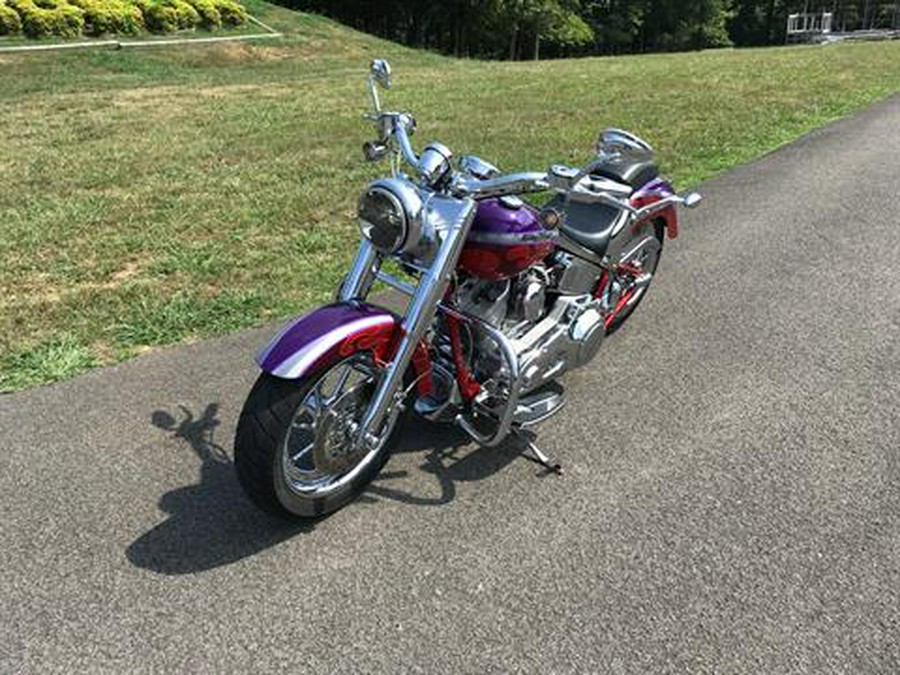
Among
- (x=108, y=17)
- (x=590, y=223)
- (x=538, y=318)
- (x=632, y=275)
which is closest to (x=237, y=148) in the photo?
(x=632, y=275)

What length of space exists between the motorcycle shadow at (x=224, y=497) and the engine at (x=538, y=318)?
1.34 ft


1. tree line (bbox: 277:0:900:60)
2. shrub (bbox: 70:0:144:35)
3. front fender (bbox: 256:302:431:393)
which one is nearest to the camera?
front fender (bbox: 256:302:431:393)

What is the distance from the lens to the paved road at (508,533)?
2.65 meters

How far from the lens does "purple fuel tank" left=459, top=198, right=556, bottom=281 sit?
3301 millimetres

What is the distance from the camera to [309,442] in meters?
3.16

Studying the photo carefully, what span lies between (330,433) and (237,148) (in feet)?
25.4

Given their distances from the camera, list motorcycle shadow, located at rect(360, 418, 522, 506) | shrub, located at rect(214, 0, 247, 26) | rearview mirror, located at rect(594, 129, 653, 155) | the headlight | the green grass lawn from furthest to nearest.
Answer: shrub, located at rect(214, 0, 247, 26)
the green grass lawn
rearview mirror, located at rect(594, 129, 653, 155)
motorcycle shadow, located at rect(360, 418, 522, 506)
the headlight

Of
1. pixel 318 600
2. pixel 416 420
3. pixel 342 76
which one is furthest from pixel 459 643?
pixel 342 76

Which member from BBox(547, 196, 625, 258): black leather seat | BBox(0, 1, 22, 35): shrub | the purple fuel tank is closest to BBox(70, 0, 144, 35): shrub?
BBox(0, 1, 22, 35): shrub

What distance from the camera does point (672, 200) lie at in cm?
480

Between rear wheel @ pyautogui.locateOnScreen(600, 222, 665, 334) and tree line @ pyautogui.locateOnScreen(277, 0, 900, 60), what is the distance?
34136 mm

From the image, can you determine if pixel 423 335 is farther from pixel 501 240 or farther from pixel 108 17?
pixel 108 17

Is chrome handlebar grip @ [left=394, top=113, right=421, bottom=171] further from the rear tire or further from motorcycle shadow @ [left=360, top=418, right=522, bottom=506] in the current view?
motorcycle shadow @ [left=360, top=418, right=522, bottom=506]

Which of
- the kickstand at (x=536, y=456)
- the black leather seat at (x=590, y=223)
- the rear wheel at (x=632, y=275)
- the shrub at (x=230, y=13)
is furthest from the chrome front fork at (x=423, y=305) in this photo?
the shrub at (x=230, y=13)
